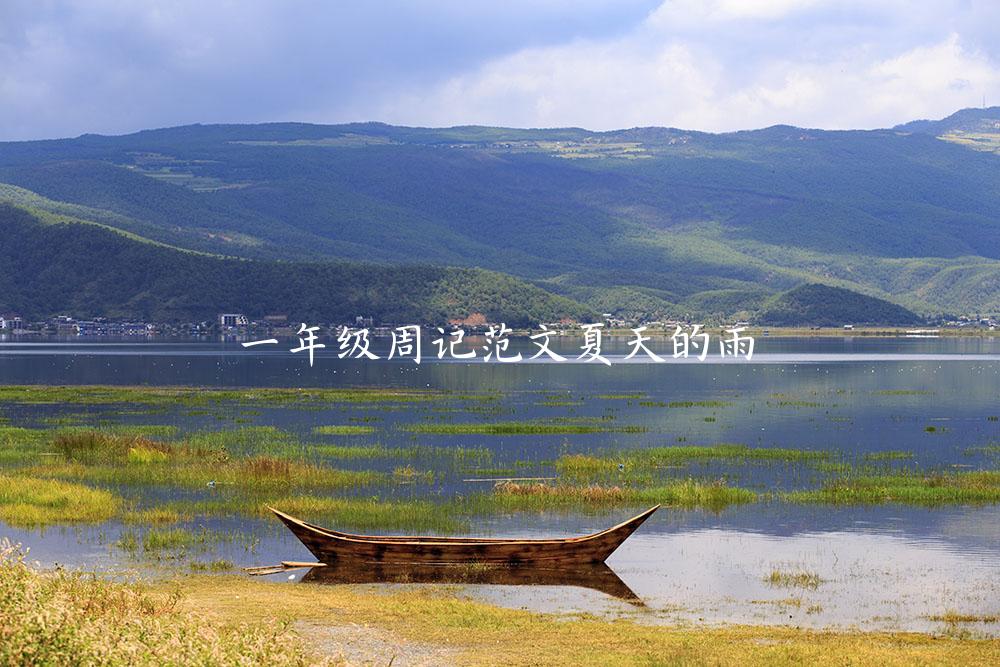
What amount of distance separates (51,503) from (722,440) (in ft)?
118

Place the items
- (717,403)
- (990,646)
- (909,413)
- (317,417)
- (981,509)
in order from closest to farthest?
(990,646) < (981,509) < (317,417) < (909,413) < (717,403)

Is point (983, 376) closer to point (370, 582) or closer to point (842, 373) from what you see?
point (842, 373)

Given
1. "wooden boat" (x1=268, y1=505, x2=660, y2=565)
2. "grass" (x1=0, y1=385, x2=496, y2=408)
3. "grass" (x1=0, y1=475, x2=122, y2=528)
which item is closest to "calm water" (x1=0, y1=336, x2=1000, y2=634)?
"wooden boat" (x1=268, y1=505, x2=660, y2=565)

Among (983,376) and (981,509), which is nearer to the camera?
(981,509)

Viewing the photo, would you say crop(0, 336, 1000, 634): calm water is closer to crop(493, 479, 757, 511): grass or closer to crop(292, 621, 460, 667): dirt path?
crop(493, 479, 757, 511): grass

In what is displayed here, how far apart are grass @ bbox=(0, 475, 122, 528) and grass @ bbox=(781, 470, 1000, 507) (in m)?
23.5

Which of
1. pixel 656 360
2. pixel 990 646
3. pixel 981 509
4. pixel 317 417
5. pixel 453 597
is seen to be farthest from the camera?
pixel 656 360

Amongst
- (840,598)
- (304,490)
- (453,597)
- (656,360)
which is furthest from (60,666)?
(656,360)

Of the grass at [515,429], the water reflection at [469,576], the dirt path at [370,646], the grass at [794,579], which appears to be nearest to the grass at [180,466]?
the grass at [515,429]

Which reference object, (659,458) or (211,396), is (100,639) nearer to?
(659,458)

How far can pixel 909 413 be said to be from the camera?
87188 millimetres

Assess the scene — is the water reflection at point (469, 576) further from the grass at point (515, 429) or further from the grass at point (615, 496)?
the grass at point (515, 429)

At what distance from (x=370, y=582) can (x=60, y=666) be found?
1639 cm

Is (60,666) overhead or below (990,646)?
overhead
